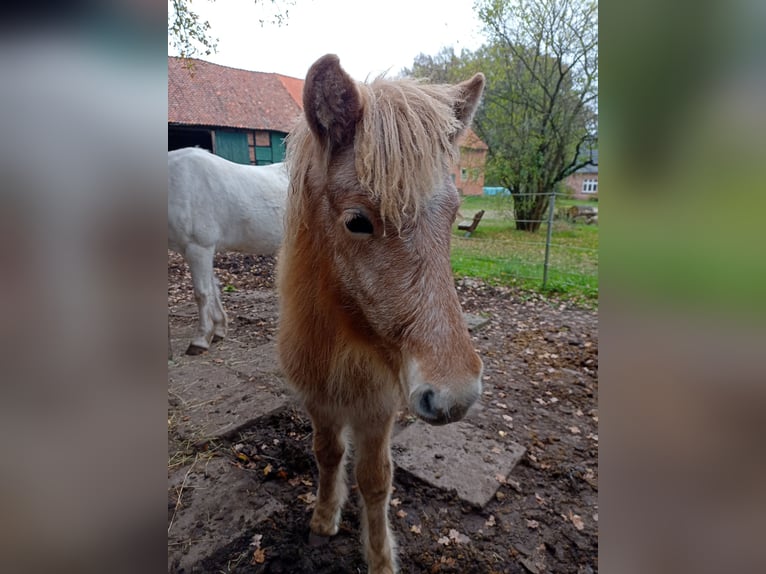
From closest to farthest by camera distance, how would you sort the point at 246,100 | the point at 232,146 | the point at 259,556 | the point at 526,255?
the point at 259,556
the point at 526,255
the point at 232,146
the point at 246,100

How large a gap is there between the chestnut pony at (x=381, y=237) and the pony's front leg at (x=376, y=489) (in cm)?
36

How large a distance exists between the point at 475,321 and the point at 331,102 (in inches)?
191

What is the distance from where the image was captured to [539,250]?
30.7 ft

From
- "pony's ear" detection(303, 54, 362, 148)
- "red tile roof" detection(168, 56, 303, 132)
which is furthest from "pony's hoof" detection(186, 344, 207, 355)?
"red tile roof" detection(168, 56, 303, 132)

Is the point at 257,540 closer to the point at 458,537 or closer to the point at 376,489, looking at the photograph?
the point at 376,489

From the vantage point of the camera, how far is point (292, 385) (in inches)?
81.8

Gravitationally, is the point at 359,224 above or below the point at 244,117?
A: below

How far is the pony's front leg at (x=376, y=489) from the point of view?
2.09m

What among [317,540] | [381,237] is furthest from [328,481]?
[381,237]

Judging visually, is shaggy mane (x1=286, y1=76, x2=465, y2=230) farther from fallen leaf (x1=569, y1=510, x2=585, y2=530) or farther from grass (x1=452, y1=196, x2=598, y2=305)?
grass (x1=452, y1=196, x2=598, y2=305)
